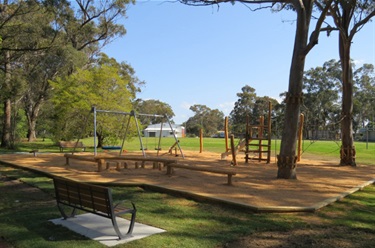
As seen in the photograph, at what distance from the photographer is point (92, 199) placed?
5.37 metres

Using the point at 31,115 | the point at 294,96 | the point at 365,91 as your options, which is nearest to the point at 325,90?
the point at 365,91

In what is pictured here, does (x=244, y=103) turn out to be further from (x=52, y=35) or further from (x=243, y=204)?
(x=243, y=204)

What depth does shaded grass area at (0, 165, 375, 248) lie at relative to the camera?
16.7 feet

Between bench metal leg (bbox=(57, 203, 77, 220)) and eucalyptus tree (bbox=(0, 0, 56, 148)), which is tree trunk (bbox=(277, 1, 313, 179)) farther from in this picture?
eucalyptus tree (bbox=(0, 0, 56, 148))

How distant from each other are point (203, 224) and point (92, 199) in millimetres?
1928

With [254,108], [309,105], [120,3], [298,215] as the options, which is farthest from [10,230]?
[254,108]

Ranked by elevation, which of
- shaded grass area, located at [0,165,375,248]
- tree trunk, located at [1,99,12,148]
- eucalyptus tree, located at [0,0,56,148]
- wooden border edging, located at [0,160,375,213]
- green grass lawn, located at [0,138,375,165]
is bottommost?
shaded grass area, located at [0,165,375,248]

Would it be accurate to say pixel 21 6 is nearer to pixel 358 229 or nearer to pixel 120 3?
pixel 120 3

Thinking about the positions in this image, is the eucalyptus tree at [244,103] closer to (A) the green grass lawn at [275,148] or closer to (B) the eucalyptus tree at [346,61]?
(A) the green grass lawn at [275,148]

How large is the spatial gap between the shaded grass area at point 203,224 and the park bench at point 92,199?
1.31ft

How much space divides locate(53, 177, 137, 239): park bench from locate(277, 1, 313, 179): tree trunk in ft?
22.5

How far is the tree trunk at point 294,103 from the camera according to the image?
11055mm

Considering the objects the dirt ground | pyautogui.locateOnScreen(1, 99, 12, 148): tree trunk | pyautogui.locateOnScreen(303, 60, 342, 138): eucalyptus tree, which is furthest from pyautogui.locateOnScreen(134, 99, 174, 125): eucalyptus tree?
the dirt ground

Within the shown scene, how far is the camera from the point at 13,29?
21375mm
